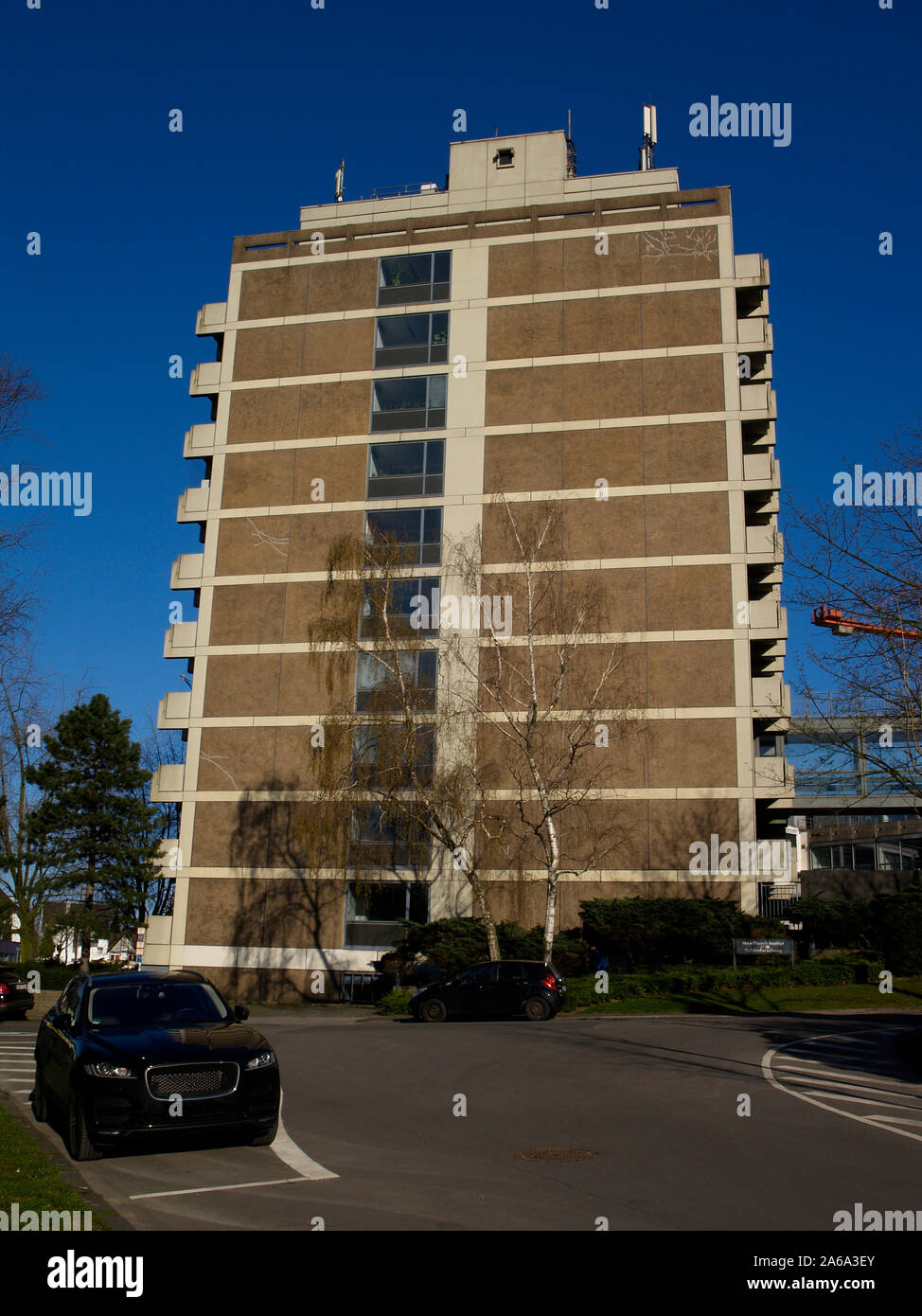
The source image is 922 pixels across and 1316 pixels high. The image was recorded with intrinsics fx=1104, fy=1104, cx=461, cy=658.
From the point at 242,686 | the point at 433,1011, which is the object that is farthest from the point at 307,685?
the point at 433,1011

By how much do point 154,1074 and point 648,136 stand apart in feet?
148

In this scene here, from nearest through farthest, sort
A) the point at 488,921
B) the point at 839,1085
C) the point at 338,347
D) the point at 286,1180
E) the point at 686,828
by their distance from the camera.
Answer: the point at 286,1180
the point at 839,1085
the point at 488,921
the point at 686,828
the point at 338,347

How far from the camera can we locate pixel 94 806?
46125 mm

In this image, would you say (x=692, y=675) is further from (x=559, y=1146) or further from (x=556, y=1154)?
(x=556, y=1154)

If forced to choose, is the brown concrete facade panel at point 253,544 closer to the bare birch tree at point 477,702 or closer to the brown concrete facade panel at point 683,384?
the bare birch tree at point 477,702

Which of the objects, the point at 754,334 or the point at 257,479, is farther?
the point at 257,479

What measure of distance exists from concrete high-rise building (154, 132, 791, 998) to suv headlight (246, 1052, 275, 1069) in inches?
962

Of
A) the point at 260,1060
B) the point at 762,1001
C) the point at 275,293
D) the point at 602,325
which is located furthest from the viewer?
the point at 275,293
